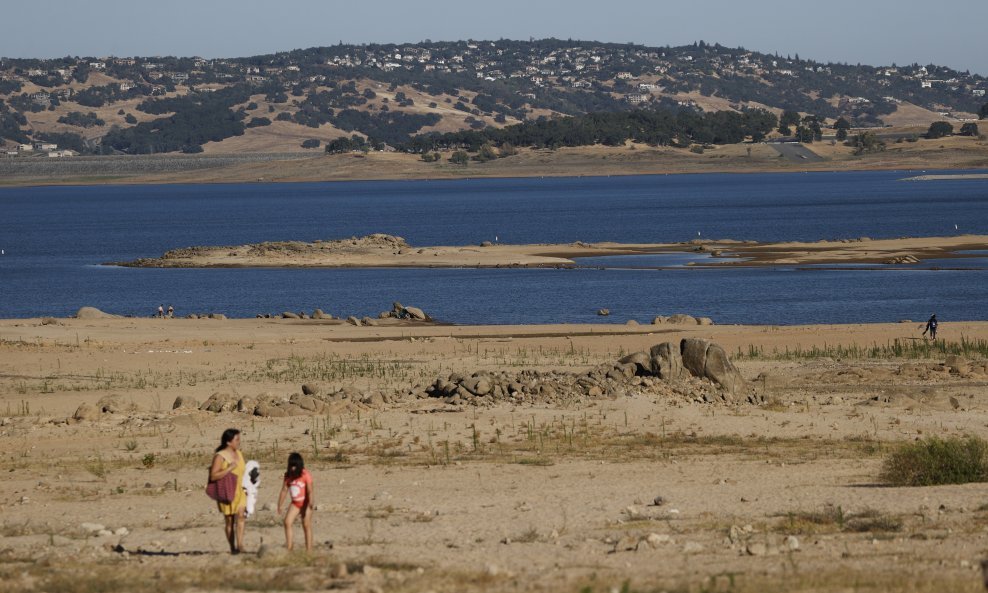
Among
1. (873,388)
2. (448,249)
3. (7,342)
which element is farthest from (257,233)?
(873,388)

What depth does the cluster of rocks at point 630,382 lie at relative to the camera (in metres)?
28.6

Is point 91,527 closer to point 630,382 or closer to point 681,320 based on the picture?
point 630,382

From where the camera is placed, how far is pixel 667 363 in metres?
30.0

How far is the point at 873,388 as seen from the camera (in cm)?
3089

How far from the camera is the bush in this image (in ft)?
63.6

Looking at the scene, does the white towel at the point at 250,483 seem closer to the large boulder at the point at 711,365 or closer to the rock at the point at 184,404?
the rock at the point at 184,404

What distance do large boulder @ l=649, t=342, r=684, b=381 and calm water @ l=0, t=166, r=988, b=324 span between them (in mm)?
22890

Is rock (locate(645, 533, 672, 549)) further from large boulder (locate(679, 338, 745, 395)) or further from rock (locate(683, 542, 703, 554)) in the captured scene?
large boulder (locate(679, 338, 745, 395))

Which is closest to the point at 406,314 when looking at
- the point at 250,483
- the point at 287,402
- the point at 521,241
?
the point at 287,402

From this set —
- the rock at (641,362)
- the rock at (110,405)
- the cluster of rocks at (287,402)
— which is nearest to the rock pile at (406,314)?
the rock at (641,362)

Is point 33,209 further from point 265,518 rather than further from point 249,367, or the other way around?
point 265,518

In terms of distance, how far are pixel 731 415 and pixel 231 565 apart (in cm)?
1411

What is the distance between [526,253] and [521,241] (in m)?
15.2

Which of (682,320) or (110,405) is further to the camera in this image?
(682,320)
